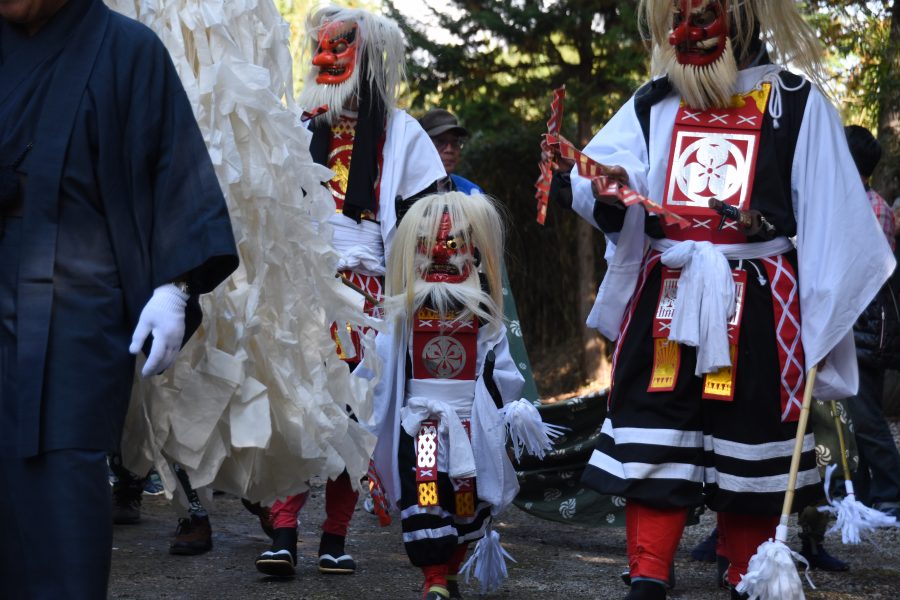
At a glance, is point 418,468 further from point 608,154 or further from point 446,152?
point 446,152

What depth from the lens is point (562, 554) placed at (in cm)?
545

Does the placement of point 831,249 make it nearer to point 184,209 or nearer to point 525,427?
point 525,427

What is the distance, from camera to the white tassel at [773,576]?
3316 millimetres

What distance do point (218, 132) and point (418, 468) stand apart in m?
1.57

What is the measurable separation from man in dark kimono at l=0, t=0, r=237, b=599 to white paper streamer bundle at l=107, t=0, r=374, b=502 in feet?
1.17

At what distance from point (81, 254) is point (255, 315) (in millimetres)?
719

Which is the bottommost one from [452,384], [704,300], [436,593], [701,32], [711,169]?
[436,593]

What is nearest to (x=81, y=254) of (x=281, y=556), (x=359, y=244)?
(x=281, y=556)

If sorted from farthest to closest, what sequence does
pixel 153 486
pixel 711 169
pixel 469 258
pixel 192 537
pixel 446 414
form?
pixel 153 486, pixel 192 537, pixel 469 258, pixel 446 414, pixel 711 169

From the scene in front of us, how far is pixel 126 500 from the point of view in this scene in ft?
19.1

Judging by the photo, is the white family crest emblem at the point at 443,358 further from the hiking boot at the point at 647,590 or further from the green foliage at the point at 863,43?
the green foliage at the point at 863,43

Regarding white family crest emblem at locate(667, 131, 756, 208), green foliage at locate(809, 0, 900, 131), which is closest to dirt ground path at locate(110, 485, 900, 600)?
white family crest emblem at locate(667, 131, 756, 208)

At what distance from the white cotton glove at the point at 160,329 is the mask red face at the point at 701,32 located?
1.93m

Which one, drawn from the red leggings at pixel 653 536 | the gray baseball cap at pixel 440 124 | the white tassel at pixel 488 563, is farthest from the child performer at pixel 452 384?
the gray baseball cap at pixel 440 124
